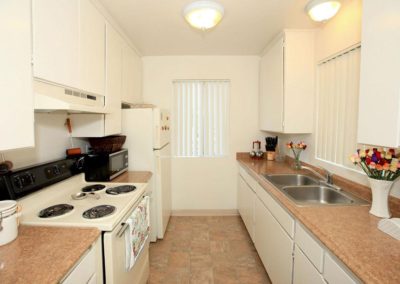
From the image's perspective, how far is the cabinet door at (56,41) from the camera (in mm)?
1144

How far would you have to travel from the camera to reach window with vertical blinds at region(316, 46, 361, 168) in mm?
1814

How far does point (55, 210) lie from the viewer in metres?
1.34

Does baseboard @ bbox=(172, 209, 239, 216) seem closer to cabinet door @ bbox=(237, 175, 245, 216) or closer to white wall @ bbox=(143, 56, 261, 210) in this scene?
white wall @ bbox=(143, 56, 261, 210)

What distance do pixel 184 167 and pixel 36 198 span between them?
2.13m

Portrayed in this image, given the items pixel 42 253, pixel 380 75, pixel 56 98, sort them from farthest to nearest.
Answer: pixel 56 98 → pixel 380 75 → pixel 42 253

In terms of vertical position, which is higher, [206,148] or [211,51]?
[211,51]

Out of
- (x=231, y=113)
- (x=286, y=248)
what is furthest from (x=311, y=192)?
(x=231, y=113)

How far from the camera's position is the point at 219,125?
3.40 m

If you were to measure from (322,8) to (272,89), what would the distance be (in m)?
1.08

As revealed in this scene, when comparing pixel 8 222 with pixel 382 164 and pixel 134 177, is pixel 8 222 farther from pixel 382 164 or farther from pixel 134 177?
pixel 382 164

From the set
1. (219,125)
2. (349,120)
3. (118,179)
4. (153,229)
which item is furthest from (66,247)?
(219,125)

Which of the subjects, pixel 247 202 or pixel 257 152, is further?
pixel 257 152

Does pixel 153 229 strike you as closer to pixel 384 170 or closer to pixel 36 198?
pixel 36 198

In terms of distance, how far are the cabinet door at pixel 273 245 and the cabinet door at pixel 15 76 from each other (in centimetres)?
165
